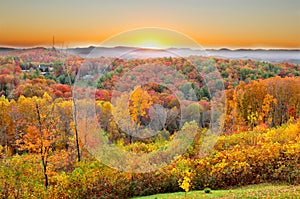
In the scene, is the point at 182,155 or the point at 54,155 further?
the point at 54,155

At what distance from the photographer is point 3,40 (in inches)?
1011

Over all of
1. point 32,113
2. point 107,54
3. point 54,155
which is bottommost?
point 54,155

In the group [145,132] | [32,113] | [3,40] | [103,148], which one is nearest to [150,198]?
[103,148]

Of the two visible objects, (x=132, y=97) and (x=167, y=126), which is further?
(x=167, y=126)

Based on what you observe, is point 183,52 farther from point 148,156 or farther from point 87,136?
point 87,136

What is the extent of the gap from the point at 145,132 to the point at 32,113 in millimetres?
8665

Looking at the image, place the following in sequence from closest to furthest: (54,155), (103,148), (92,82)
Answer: (103,148) → (92,82) → (54,155)

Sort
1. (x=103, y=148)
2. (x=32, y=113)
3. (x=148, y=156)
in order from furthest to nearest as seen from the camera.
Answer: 1. (x=32, y=113)
2. (x=103, y=148)
3. (x=148, y=156)

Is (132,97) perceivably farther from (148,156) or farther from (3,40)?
(3,40)

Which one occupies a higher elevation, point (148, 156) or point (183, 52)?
point (183, 52)

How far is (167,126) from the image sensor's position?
2111 cm

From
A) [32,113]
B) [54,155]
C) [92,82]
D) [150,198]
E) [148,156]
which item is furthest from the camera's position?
[32,113]

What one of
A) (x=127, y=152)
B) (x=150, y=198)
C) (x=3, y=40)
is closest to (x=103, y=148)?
(x=127, y=152)

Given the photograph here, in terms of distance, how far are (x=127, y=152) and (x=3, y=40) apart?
13734 millimetres
